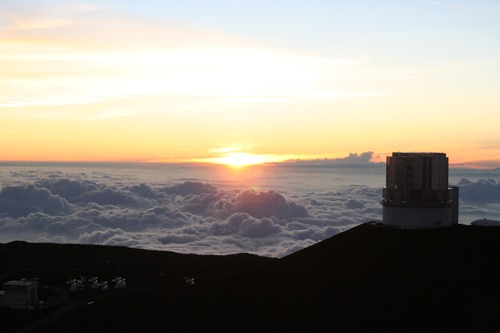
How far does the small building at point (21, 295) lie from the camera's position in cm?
Result: 7050

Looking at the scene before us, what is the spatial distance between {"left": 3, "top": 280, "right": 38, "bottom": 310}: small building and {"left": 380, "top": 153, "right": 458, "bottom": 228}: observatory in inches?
1667

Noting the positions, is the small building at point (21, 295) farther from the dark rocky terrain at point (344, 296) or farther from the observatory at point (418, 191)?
the observatory at point (418, 191)

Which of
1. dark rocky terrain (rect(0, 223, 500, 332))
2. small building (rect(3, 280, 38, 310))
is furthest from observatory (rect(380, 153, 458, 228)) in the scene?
small building (rect(3, 280, 38, 310))

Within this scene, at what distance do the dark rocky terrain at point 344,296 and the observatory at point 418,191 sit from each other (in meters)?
1.13

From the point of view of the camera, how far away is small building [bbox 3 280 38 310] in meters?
70.5

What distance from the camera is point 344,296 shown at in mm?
48969

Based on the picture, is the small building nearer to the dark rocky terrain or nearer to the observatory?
the dark rocky terrain

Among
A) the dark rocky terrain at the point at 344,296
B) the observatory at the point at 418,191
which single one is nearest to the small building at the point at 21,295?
the dark rocky terrain at the point at 344,296

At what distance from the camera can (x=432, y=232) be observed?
54281mm

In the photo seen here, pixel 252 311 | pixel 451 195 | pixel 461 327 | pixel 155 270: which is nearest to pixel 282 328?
pixel 252 311

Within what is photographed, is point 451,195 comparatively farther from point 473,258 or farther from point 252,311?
point 252,311

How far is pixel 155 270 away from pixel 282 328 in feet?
193

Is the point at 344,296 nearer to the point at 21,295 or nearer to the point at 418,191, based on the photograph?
the point at 418,191

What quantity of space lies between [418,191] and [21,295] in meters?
46.8
